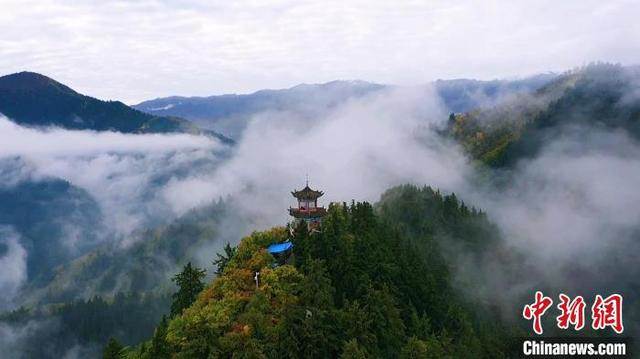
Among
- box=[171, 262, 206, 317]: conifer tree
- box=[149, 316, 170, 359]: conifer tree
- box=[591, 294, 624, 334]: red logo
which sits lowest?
box=[591, 294, 624, 334]: red logo

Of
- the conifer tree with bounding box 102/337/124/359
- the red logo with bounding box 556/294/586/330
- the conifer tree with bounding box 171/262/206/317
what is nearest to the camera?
the conifer tree with bounding box 102/337/124/359

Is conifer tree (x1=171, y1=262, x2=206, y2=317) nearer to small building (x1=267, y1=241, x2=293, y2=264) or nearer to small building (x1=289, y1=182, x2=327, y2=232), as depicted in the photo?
small building (x1=267, y1=241, x2=293, y2=264)

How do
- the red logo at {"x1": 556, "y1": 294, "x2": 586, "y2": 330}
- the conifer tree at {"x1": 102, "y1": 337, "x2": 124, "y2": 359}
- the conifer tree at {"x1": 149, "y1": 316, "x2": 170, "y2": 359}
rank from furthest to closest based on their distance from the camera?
the red logo at {"x1": 556, "y1": 294, "x2": 586, "y2": 330} < the conifer tree at {"x1": 149, "y1": 316, "x2": 170, "y2": 359} < the conifer tree at {"x1": 102, "y1": 337, "x2": 124, "y2": 359}

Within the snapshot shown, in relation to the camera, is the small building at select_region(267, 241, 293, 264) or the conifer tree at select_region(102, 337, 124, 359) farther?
the small building at select_region(267, 241, 293, 264)

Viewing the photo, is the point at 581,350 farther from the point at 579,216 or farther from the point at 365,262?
the point at 579,216

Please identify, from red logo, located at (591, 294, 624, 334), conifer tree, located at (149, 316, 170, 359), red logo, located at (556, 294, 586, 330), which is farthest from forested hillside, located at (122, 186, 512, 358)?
red logo, located at (591, 294, 624, 334)

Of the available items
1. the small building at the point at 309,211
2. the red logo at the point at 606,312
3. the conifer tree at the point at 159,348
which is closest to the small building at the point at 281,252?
the small building at the point at 309,211

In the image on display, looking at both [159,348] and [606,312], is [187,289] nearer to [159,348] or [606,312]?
[159,348]

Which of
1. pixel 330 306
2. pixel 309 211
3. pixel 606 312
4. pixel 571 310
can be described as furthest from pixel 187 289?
pixel 606 312

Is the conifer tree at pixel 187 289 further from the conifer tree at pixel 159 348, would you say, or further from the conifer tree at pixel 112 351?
the conifer tree at pixel 112 351
